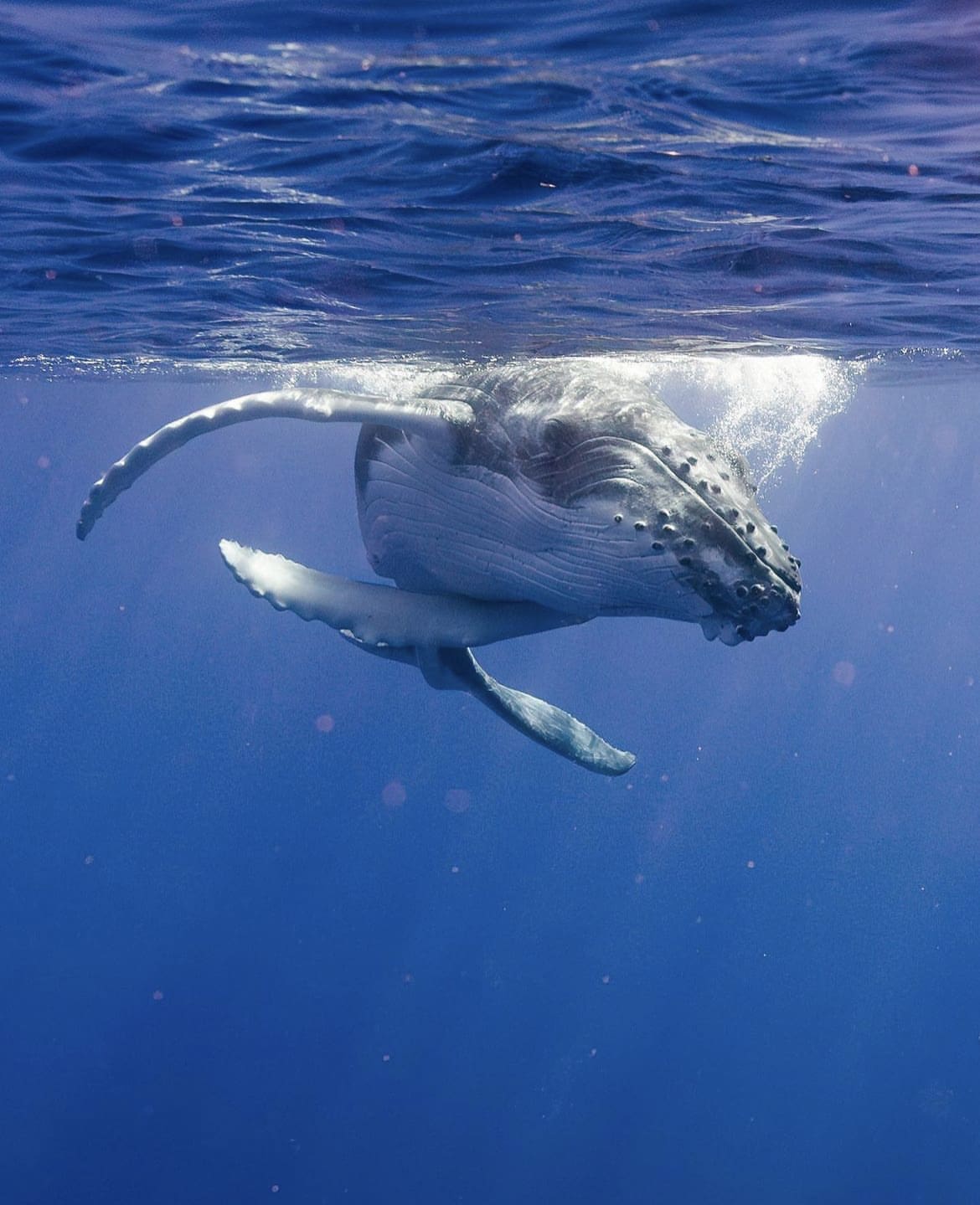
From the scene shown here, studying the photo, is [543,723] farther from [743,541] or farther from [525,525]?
[743,541]

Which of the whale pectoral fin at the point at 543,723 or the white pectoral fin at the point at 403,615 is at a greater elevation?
the white pectoral fin at the point at 403,615

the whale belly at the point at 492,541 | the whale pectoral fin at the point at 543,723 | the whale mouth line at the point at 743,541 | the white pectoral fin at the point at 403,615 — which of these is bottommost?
the whale pectoral fin at the point at 543,723

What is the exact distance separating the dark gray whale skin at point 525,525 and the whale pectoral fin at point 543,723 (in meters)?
0.02

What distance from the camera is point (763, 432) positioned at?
36.2 metres

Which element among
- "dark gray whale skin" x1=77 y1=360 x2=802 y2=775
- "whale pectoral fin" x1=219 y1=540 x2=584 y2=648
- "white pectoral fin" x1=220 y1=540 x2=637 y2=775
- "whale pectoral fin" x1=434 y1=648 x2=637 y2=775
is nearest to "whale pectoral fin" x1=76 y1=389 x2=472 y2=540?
"dark gray whale skin" x1=77 y1=360 x2=802 y2=775

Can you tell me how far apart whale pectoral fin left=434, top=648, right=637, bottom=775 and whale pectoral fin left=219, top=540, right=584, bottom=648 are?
47 centimetres

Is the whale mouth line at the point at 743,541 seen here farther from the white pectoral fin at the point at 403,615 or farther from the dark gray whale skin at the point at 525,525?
the white pectoral fin at the point at 403,615

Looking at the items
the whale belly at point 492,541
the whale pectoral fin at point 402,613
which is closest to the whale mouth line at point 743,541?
the whale belly at point 492,541

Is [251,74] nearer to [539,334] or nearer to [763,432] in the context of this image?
[539,334]

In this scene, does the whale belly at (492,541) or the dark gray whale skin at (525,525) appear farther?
the whale belly at (492,541)

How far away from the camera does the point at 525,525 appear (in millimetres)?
6574

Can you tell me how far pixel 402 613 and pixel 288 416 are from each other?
1689 mm

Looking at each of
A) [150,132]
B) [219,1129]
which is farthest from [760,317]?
[219,1129]

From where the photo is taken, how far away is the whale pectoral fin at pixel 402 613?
23.6ft
